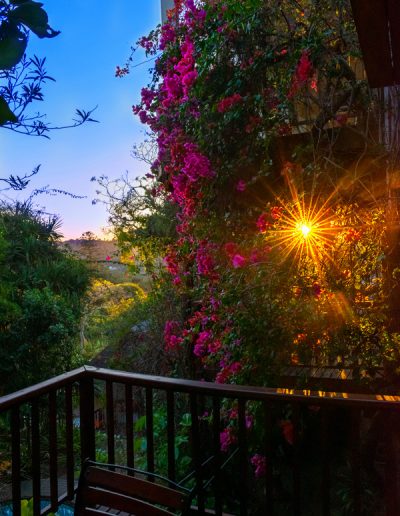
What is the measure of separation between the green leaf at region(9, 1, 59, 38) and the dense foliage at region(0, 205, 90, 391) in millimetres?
5389

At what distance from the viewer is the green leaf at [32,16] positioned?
739 millimetres

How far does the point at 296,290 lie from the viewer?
8.37 ft

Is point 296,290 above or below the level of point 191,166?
below

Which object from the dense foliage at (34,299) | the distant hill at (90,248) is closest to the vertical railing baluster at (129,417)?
the dense foliage at (34,299)

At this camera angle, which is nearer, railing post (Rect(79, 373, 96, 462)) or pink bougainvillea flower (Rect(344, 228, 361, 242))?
railing post (Rect(79, 373, 96, 462))

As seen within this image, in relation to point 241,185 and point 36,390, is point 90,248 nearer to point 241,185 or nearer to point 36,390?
point 241,185

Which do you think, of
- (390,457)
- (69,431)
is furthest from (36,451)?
(390,457)

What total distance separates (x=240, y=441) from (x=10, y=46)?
1552 millimetres

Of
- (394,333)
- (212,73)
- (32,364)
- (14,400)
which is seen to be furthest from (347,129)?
(32,364)

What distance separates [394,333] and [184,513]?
64.7 inches

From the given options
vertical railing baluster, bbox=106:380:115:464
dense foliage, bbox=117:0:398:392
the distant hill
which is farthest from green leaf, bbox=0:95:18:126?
the distant hill

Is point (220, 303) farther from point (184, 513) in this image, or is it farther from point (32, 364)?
point (32, 364)

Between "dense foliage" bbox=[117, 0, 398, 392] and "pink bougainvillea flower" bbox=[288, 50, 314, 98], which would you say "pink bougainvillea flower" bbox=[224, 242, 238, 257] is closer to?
"dense foliage" bbox=[117, 0, 398, 392]

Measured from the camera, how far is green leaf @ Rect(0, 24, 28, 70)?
2.37ft
